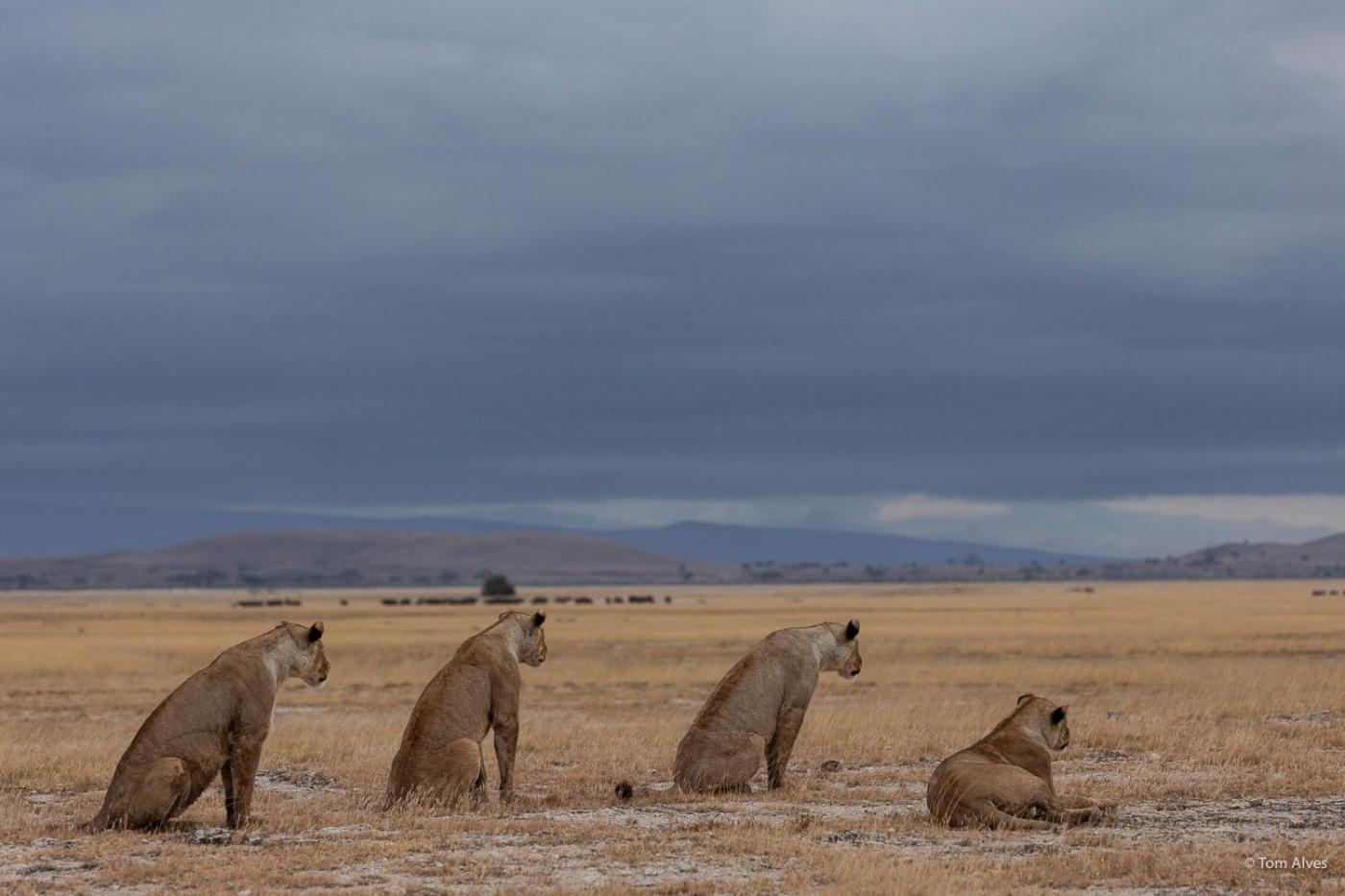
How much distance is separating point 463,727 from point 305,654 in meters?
1.71

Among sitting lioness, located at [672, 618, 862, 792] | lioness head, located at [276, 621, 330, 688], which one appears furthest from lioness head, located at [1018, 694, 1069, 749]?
lioness head, located at [276, 621, 330, 688]

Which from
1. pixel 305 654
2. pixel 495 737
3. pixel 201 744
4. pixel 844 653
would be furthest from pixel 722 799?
pixel 201 744

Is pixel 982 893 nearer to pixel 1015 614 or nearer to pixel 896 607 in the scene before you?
pixel 1015 614

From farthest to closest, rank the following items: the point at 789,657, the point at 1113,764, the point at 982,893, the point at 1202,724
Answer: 1. the point at 1202,724
2. the point at 1113,764
3. the point at 789,657
4. the point at 982,893

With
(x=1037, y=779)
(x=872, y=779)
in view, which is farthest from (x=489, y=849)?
(x=872, y=779)

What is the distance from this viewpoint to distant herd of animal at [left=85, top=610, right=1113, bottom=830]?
14.4 m

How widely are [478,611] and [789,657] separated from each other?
9349 centimetres

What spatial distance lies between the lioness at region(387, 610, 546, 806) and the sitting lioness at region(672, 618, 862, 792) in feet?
6.31

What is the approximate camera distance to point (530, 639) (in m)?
17.6

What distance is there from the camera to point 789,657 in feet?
58.5

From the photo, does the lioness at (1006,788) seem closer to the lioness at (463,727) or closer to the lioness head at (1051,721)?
the lioness head at (1051,721)

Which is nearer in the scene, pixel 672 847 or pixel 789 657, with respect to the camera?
pixel 672 847

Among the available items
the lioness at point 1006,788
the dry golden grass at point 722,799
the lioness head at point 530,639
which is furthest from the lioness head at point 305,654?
the lioness at point 1006,788

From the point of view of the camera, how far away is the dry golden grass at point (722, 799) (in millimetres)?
12445
